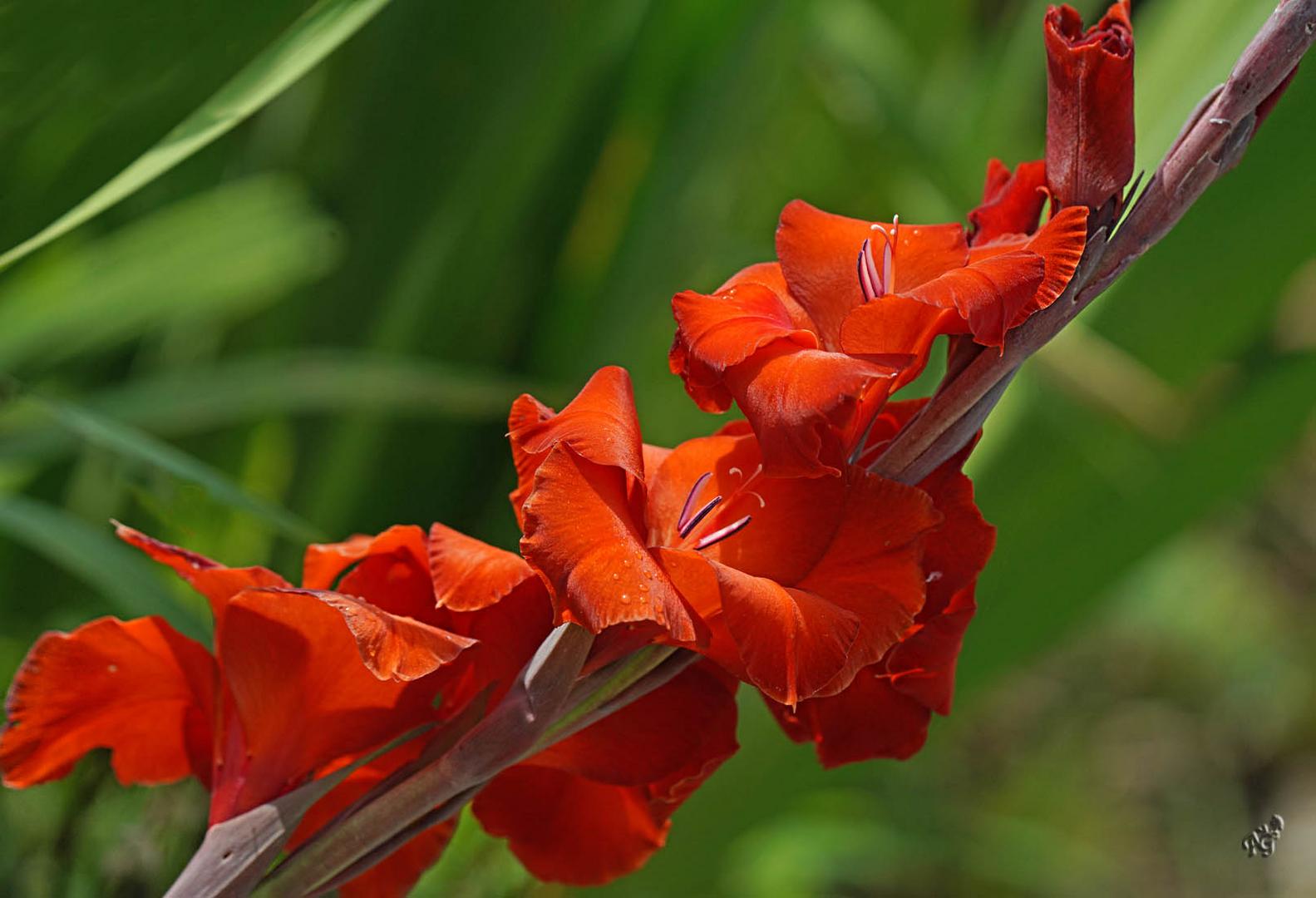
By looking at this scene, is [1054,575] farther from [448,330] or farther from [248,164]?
[248,164]

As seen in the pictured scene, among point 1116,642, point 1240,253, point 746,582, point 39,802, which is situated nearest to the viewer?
point 746,582

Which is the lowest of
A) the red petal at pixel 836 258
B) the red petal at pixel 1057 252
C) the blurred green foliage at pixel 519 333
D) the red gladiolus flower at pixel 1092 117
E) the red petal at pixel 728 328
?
the blurred green foliage at pixel 519 333

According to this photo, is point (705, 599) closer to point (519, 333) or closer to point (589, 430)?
point (589, 430)

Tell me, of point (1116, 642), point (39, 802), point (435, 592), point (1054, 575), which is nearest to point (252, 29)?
point (435, 592)

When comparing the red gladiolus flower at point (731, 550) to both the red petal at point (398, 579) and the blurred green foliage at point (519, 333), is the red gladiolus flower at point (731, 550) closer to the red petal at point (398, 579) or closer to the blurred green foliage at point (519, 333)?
the red petal at point (398, 579)

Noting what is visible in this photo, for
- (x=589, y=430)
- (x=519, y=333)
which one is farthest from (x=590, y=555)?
(x=519, y=333)

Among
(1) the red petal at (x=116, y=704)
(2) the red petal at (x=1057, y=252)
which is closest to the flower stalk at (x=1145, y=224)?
(2) the red petal at (x=1057, y=252)

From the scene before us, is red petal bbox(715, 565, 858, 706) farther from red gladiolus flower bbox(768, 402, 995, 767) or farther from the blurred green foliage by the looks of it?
the blurred green foliage

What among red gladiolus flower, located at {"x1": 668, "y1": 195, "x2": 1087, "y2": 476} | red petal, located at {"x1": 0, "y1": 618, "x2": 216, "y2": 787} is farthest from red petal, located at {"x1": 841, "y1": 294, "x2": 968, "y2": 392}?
red petal, located at {"x1": 0, "y1": 618, "x2": 216, "y2": 787}
